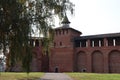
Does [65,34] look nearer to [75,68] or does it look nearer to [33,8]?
[75,68]

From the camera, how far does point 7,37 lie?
43.0 feet

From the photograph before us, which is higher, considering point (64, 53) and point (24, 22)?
point (24, 22)

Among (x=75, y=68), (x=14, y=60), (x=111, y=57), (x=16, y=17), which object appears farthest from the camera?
(x=75, y=68)

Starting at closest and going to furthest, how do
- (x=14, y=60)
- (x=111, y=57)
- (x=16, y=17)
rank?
1. (x=16, y=17)
2. (x=14, y=60)
3. (x=111, y=57)

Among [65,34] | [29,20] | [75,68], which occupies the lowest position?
[75,68]

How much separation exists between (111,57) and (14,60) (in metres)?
37.1

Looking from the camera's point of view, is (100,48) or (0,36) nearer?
(0,36)

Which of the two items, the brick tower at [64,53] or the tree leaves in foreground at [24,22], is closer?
the tree leaves in foreground at [24,22]

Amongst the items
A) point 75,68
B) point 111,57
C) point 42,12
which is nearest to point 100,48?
point 111,57

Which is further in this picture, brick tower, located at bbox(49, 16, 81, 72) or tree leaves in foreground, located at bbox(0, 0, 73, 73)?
brick tower, located at bbox(49, 16, 81, 72)

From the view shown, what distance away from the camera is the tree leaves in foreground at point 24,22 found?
40.7ft

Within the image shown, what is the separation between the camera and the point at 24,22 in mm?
12820

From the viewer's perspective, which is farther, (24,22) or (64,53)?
(64,53)

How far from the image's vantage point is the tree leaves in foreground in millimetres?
12391
